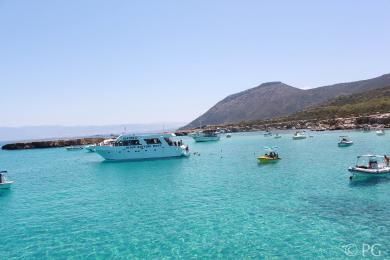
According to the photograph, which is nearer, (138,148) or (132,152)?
(132,152)

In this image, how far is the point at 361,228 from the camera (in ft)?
80.2

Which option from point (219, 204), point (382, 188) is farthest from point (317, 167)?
point (219, 204)

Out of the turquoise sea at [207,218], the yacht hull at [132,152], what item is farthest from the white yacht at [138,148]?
the turquoise sea at [207,218]

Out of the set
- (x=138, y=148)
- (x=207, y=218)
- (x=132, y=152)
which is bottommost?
(x=207, y=218)

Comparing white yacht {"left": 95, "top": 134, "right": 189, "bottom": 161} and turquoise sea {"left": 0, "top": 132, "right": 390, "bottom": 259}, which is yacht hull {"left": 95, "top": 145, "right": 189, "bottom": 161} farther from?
turquoise sea {"left": 0, "top": 132, "right": 390, "bottom": 259}

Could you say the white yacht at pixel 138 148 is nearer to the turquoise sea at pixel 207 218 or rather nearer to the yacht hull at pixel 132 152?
the yacht hull at pixel 132 152

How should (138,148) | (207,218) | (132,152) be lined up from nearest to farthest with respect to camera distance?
(207,218)
(132,152)
(138,148)

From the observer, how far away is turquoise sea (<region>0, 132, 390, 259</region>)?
22.5 m

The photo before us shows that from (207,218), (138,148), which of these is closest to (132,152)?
(138,148)

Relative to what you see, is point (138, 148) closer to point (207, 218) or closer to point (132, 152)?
point (132, 152)

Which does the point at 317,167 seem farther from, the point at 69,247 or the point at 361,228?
the point at 69,247

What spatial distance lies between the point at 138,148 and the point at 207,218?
181 ft

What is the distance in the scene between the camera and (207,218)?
29.4 meters

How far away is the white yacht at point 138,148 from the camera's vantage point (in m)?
82.4
